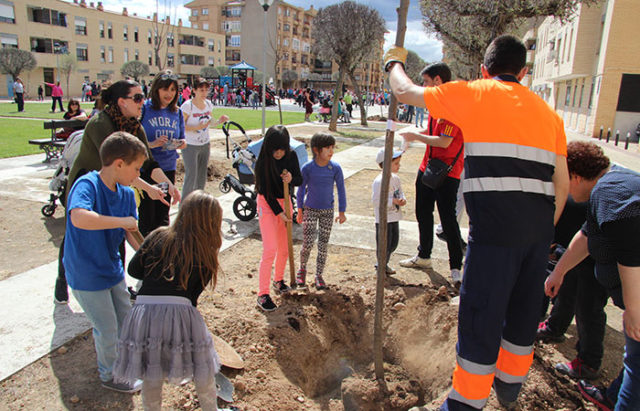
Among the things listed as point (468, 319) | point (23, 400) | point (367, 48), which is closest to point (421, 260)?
point (468, 319)

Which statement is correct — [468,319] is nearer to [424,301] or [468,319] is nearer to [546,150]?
[546,150]

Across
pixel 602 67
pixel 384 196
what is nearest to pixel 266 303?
pixel 384 196

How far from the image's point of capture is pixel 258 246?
5504 millimetres

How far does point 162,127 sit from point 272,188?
5.23 ft

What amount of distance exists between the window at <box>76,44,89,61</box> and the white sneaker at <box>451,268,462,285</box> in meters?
64.6

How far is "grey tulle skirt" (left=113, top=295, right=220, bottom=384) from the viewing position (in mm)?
2176

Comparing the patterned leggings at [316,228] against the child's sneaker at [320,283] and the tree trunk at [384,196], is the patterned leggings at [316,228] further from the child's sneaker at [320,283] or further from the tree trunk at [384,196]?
the tree trunk at [384,196]

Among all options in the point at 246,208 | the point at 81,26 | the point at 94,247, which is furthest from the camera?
the point at 81,26

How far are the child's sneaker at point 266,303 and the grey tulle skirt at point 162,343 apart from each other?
4.88 feet

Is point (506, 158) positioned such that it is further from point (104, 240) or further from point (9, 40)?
point (9, 40)

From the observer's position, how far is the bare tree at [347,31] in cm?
2275

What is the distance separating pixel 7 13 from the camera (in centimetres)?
4700

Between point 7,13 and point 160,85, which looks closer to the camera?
point 160,85

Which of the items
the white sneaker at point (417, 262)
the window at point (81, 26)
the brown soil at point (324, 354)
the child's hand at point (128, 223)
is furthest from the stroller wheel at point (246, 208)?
the window at point (81, 26)
